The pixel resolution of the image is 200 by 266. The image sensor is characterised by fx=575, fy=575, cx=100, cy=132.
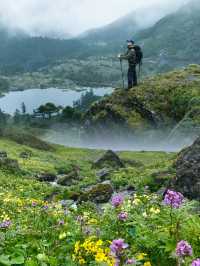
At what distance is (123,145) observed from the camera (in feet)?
196

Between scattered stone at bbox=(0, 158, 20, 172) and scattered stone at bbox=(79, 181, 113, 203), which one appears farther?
scattered stone at bbox=(0, 158, 20, 172)

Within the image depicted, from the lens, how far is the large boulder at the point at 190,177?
20016mm

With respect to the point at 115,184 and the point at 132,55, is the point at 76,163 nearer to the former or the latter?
the point at 132,55

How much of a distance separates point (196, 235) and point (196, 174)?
44.3ft

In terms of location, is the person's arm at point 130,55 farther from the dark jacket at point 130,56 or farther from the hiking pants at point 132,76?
the hiking pants at point 132,76

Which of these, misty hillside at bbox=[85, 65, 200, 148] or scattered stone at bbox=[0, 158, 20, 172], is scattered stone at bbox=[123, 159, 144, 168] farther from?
scattered stone at bbox=[0, 158, 20, 172]

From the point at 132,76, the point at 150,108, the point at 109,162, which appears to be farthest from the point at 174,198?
the point at 132,76

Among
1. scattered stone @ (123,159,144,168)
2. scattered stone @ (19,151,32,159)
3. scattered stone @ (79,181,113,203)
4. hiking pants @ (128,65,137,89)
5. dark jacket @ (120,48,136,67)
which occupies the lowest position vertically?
scattered stone @ (79,181,113,203)

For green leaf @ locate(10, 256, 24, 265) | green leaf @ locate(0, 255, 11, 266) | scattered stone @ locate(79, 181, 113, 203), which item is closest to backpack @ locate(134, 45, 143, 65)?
scattered stone @ locate(79, 181, 113, 203)

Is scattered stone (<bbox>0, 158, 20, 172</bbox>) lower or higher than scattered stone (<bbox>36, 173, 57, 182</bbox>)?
higher

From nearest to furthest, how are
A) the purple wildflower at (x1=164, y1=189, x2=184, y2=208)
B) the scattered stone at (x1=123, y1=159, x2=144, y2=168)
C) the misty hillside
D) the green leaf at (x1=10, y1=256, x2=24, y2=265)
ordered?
the green leaf at (x1=10, y1=256, x2=24, y2=265) → the purple wildflower at (x1=164, y1=189, x2=184, y2=208) → the scattered stone at (x1=123, y1=159, x2=144, y2=168) → the misty hillside

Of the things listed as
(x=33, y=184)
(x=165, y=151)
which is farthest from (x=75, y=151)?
(x=33, y=184)

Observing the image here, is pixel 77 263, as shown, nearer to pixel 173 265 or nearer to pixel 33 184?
pixel 173 265

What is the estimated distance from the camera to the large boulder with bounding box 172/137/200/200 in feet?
65.7
